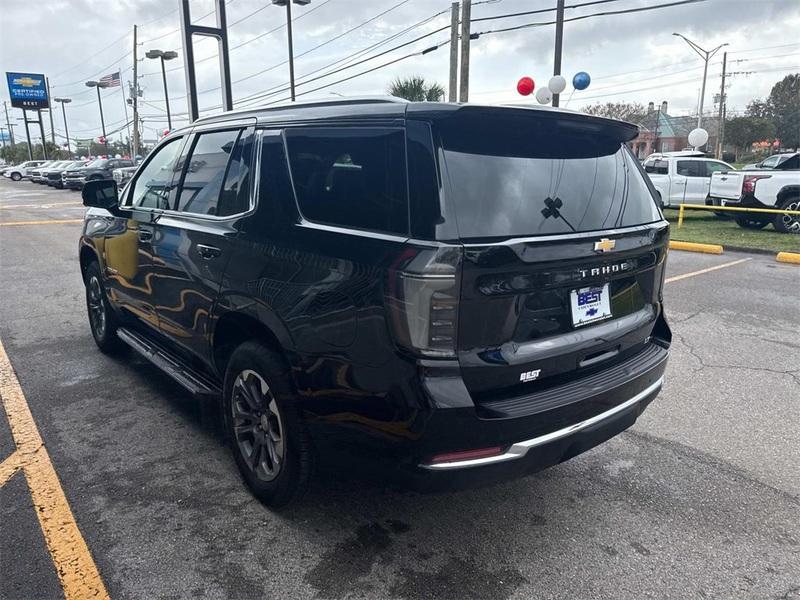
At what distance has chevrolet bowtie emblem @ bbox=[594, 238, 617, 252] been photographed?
101 inches

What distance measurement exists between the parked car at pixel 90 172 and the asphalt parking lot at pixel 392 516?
3057 centimetres

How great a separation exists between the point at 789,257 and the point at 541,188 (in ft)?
31.7

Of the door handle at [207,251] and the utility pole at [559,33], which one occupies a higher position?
the utility pole at [559,33]

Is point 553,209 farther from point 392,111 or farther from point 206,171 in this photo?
point 206,171

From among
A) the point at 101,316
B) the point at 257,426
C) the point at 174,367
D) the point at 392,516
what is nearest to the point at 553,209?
the point at 392,516

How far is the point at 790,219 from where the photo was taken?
1300cm

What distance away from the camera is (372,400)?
2336mm

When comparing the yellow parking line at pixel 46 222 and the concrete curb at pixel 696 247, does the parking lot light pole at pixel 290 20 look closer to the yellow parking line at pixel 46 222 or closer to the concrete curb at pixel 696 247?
the yellow parking line at pixel 46 222

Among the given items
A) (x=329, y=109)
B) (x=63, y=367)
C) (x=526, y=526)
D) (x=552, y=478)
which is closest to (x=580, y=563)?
(x=526, y=526)

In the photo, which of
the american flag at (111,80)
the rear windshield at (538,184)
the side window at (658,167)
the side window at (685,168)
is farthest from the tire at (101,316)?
the american flag at (111,80)

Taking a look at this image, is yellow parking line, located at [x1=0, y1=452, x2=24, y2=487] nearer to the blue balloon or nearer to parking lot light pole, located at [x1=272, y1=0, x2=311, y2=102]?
the blue balloon

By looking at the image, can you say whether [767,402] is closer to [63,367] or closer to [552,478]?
[552,478]

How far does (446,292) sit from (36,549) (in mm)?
2156

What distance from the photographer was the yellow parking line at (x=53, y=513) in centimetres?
247
